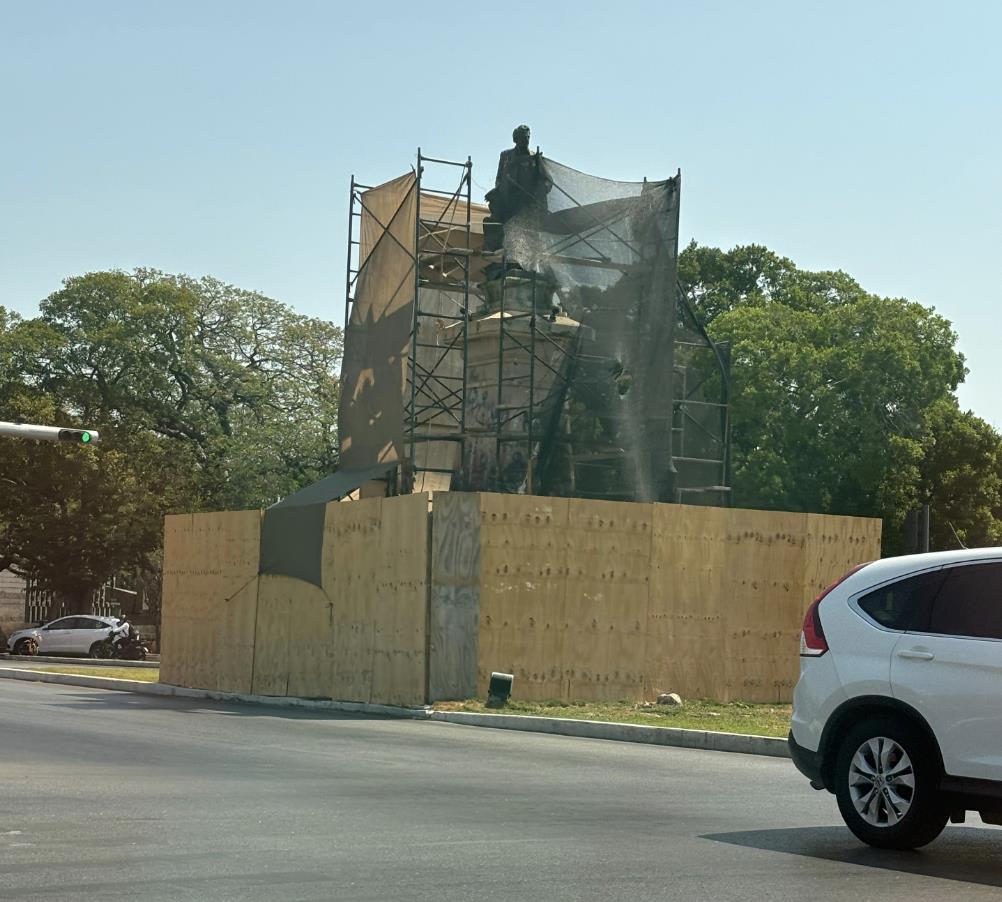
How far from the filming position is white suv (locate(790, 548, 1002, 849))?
30.9ft

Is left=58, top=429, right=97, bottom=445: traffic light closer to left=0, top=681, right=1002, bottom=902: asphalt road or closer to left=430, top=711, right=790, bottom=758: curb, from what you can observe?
left=430, top=711, right=790, bottom=758: curb

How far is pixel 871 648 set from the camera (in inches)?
393

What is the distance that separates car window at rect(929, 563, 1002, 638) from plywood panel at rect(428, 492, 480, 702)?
45.2 ft

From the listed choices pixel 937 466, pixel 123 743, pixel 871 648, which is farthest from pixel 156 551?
pixel 871 648

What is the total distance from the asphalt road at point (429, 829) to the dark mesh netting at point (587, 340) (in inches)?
442

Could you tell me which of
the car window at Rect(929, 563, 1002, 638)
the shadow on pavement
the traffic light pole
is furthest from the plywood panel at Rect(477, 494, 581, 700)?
the car window at Rect(929, 563, 1002, 638)

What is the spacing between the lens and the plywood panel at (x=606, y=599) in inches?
942

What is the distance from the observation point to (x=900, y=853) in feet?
31.4

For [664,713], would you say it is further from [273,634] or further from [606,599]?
[273,634]

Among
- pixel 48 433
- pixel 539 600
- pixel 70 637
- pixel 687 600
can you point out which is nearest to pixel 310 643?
pixel 539 600

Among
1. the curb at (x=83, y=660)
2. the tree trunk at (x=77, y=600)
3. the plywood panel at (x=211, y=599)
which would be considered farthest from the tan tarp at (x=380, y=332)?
the tree trunk at (x=77, y=600)

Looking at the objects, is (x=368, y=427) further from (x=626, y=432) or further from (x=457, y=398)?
(x=626, y=432)

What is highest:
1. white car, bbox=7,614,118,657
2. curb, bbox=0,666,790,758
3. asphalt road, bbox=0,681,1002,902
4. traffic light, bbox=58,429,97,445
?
traffic light, bbox=58,429,97,445

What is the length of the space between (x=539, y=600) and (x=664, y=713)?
2378mm
